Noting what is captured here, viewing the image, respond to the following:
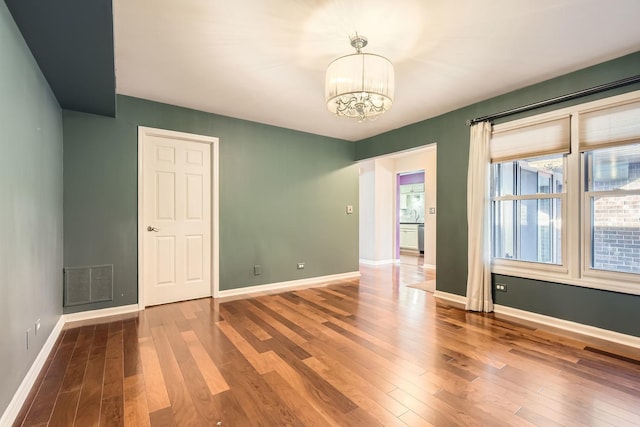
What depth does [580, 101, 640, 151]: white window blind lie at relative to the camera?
265 cm

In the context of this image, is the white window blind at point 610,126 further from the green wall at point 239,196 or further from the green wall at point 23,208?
the green wall at point 23,208

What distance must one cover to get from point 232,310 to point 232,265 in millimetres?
861

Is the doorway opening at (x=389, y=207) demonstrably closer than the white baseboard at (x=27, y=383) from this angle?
No

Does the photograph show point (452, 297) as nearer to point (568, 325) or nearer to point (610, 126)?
point (568, 325)

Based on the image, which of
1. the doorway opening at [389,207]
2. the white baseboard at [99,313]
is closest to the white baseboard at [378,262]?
the doorway opening at [389,207]

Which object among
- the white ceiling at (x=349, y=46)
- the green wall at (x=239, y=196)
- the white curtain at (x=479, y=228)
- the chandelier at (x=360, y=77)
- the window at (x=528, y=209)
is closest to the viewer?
the white ceiling at (x=349, y=46)

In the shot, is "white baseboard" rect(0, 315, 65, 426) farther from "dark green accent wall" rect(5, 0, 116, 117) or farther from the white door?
"dark green accent wall" rect(5, 0, 116, 117)

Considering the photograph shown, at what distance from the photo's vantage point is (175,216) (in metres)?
4.01

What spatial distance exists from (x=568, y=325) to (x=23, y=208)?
4.88 metres

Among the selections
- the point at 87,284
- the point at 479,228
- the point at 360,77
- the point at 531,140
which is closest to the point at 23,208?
the point at 87,284

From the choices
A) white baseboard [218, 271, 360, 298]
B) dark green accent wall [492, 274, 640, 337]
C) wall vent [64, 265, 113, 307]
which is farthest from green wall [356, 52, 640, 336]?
wall vent [64, 265, 113, 307]

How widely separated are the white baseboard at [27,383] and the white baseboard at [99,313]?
46 cm

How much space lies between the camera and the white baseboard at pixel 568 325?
2659 mm

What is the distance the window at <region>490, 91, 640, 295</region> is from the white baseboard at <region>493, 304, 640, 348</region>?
0.41 metres
